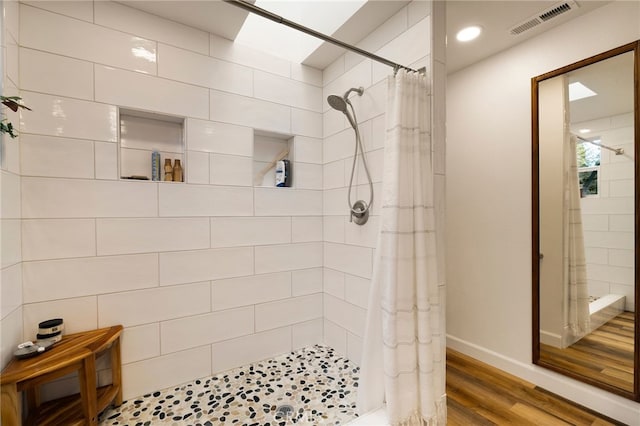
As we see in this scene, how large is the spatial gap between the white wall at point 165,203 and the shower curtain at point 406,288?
2.81ft

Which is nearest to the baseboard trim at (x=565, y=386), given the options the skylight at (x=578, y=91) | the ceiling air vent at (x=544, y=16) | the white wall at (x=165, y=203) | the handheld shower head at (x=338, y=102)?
the white wall at (x=165, y=203)

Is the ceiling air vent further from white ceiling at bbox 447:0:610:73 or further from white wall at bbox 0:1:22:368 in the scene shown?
white wall at bbox 0:1:22:368

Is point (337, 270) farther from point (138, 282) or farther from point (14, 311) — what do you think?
point (14, 311)

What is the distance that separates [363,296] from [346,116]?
123cm

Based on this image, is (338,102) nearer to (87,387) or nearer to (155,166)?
(155,166)

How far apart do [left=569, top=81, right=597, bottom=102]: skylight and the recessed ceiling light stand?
71 cm

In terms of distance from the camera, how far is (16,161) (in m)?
1.20

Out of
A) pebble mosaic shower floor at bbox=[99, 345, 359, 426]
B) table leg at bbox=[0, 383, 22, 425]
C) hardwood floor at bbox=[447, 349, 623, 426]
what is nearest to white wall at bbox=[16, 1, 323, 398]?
pebble mosaic shower floor at bbox=[99, 345, 359, 426]

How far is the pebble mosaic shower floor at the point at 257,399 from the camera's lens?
52.7 inches

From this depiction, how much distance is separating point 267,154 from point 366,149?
0.76m

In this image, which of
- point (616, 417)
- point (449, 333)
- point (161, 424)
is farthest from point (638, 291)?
point (161, 424)

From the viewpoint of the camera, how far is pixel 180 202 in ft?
5.23

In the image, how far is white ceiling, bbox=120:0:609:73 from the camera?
1483 millimetres

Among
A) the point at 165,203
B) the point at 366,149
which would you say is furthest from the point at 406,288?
the point at 165,203
